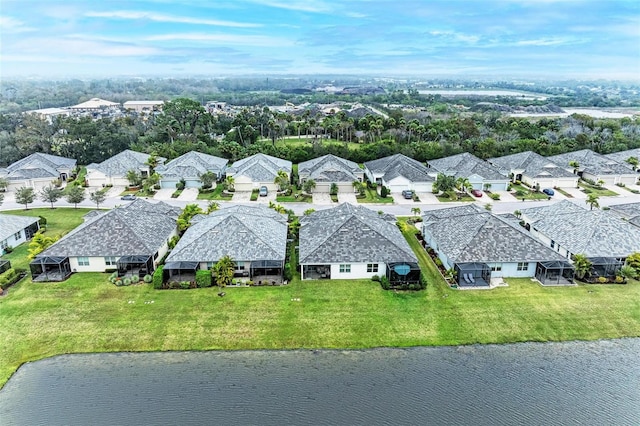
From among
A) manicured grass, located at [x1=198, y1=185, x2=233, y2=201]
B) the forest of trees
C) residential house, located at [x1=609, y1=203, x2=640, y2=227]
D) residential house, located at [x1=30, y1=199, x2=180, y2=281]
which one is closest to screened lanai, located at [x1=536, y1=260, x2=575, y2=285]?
residential house, located at [x1=609, y1=203, x2=640, y2=227]

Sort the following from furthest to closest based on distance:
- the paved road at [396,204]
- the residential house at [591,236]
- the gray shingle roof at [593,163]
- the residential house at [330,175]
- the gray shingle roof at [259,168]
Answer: the gray shingle roof at [593,163] → the gray shingle roof at [259,168] → the residential house at [330,175] → the paved road at [396,204] → the residential house at [591,236]

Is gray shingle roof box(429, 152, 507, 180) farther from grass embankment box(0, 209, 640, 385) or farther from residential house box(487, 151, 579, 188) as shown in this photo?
grass embankment box(0, 209, 640, 385)

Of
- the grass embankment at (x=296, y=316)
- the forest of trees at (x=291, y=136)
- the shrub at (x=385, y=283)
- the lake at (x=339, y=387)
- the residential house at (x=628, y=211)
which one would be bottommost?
the lake at (x=339, y=387)

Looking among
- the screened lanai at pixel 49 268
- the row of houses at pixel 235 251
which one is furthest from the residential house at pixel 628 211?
the screened lanai at pixel 49 268

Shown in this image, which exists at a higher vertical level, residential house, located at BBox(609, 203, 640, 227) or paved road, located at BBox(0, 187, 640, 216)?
residential house, located at BBox(609, 203, 640, 227)

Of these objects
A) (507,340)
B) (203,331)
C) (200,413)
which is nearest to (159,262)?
(203,331)

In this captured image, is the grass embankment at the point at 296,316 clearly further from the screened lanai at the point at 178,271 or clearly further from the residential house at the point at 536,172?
the residential house at the point at 536,172

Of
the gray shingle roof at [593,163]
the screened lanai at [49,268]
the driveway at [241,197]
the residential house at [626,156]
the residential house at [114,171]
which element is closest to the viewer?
the screened lanai at [49,268]
